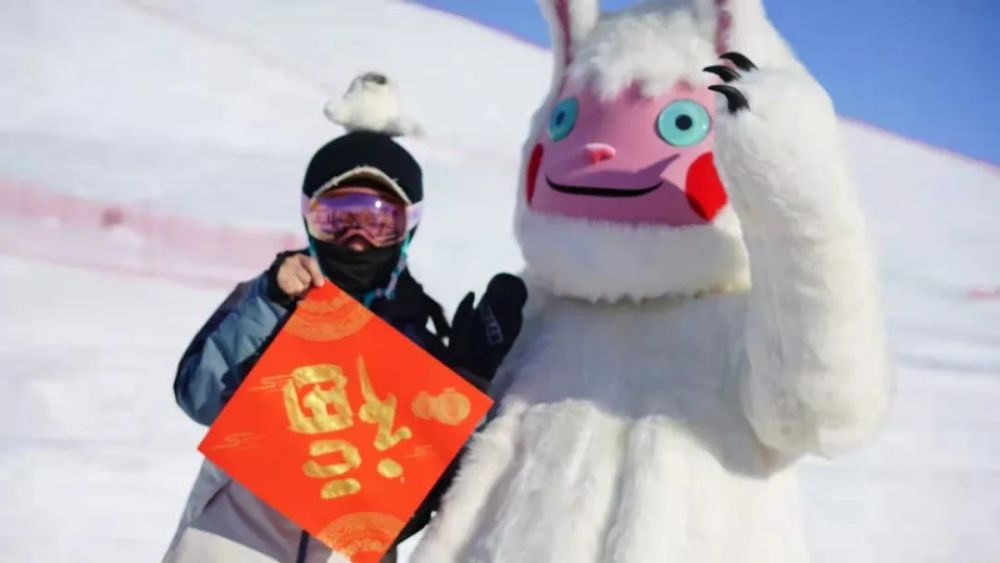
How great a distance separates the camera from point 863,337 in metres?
0.72

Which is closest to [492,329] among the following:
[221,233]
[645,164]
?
[645,164]

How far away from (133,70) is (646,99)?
101 inches

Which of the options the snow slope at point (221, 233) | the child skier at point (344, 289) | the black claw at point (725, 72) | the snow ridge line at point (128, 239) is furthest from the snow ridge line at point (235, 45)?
the black claw at point (725, 72)

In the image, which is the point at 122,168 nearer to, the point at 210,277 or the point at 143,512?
the point at 210,277

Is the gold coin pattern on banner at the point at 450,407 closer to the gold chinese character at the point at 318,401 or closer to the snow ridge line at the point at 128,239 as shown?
the gold chinese character at the point at 318,401

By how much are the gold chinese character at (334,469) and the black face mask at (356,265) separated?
0.15 meters

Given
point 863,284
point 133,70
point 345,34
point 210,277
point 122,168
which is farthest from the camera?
point 345,34

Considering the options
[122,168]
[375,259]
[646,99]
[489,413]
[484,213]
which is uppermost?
[646,99]

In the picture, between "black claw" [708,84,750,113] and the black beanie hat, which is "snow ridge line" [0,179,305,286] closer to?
the black beanie hat

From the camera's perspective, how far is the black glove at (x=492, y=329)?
0.87m

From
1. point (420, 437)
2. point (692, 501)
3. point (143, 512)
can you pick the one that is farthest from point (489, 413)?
point (143, 512)

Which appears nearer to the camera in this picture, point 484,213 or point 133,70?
point 484,213

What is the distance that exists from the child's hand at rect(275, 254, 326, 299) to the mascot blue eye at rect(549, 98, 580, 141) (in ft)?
0.86

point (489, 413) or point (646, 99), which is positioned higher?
point (646, 99)
